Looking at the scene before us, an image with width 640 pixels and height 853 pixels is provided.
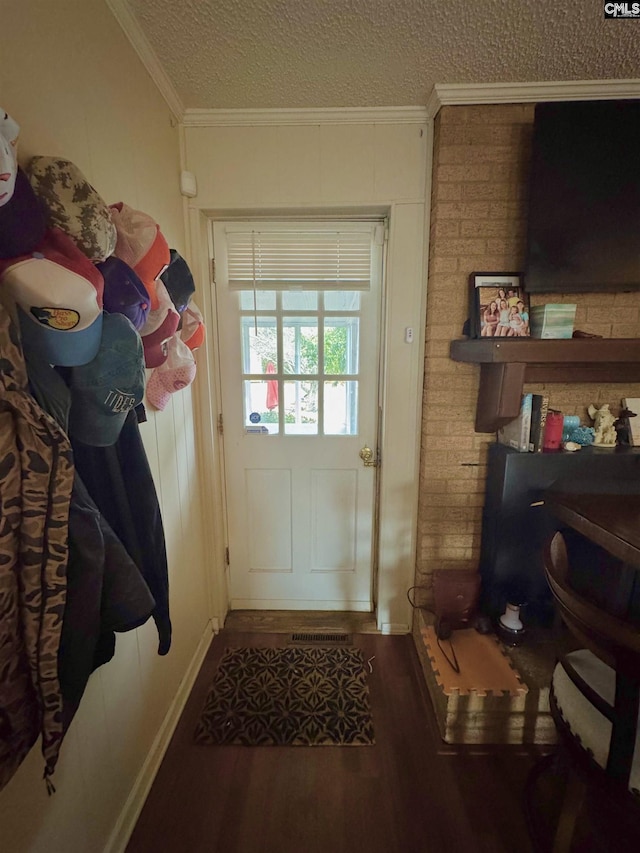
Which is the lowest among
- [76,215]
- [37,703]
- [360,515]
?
[360,515]

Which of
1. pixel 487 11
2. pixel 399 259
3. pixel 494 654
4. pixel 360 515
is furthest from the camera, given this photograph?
pixel 360 515

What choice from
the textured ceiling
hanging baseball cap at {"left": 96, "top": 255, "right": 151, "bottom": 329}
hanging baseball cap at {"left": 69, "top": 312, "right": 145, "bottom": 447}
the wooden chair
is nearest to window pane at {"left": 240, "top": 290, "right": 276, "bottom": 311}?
the textured ceiling

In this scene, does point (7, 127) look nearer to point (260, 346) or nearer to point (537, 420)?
point (260, 346)

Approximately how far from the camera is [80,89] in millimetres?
913

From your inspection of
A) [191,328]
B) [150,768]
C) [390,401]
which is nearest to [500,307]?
[390,401]

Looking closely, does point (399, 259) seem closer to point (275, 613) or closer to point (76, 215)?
point (76, 215)

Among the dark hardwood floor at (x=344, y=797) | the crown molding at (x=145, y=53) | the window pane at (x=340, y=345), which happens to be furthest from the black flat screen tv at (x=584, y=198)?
the dark hardwood floor at (x=344, y=797)

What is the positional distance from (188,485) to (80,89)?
132 cm

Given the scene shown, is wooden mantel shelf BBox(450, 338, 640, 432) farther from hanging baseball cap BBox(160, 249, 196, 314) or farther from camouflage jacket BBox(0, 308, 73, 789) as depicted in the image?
camouflage jacket BBox(0, 308, 73, 789)

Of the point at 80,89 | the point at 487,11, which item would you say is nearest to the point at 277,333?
the point at 80,89

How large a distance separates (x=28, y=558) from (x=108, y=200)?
0.98 meters

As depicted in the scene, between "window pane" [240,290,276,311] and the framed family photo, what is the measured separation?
0.92 metres

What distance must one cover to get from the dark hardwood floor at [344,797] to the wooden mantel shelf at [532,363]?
1275mm

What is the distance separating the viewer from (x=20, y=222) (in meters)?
0.59
